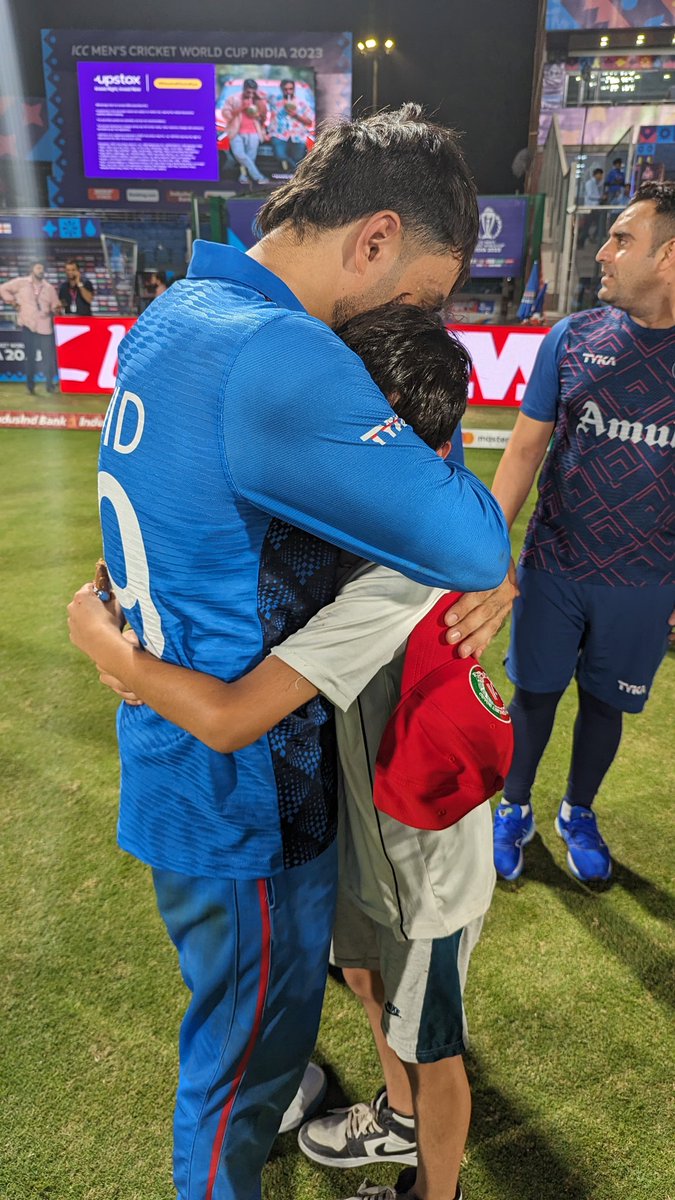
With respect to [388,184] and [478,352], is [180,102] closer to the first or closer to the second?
[478,352]

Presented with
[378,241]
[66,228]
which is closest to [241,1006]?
[378,241]

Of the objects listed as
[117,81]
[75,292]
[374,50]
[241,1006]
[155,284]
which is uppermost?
[374,50]

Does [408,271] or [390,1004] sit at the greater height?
[408,271]

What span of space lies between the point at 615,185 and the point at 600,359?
12.9 meters

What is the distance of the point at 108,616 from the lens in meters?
1.20

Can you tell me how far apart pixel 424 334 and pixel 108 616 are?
2.07ft

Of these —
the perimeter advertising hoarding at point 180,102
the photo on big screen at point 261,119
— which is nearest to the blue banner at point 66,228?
the perimeter advertising hoarding at point 180,102

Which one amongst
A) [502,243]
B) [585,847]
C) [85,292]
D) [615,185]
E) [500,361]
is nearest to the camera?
[585,847]

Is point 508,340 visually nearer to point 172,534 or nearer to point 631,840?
point 631,840

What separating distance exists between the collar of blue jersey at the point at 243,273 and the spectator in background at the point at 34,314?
10.1 meters

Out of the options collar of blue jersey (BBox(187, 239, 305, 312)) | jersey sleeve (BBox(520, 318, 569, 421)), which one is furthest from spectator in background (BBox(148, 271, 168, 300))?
collar of blue jersey (BBox(187, 239, 305, 312))

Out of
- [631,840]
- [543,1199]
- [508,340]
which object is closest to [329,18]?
[508,340]

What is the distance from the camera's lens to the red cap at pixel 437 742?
3.68 ft

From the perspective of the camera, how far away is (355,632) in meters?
1.00
